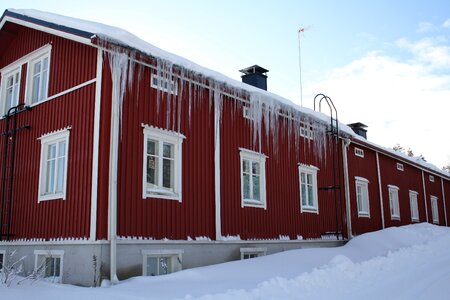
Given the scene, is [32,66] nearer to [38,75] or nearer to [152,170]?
[38,75]

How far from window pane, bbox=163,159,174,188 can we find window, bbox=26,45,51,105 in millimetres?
3113

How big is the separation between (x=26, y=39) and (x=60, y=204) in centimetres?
458

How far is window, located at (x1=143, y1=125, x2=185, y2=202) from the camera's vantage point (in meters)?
8.63

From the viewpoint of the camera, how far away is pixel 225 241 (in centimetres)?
979

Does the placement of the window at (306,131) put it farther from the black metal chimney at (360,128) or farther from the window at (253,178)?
the black metal chimney at (360,128)

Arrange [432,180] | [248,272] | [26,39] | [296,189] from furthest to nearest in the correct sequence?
1. [432,180]
2. [296,189]
3. [26,39]
4. [248,272]

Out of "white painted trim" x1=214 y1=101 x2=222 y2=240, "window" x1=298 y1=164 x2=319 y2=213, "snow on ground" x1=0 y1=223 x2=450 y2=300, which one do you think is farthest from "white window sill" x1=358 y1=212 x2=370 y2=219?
"white painted trim" x1=214 y1=101 x2=222 y2=240

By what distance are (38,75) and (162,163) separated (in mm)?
3877

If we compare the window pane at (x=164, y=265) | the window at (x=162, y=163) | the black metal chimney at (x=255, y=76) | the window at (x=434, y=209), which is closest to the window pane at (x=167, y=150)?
the window at (x=162, y=163)

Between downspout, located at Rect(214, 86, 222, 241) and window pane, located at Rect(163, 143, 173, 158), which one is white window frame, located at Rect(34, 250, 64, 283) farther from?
downspout, located at Rect(214, 86, 222, 241)

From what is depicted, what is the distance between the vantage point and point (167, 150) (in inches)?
360

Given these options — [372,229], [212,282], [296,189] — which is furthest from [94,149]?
[372,229]

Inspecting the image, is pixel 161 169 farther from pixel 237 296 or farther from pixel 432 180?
pixel 432 180

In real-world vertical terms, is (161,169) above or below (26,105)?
below
